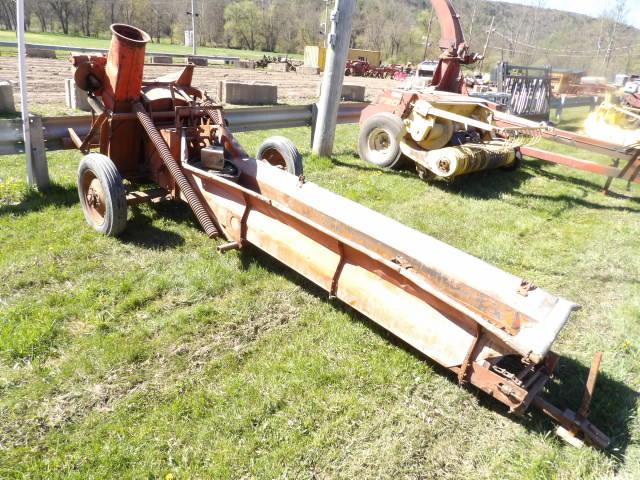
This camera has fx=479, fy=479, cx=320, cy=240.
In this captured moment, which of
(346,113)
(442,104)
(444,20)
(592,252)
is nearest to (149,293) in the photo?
(592,252)

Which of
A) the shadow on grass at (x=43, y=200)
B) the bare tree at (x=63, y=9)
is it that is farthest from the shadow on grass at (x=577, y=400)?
the bare tree at (x=63, y=9)

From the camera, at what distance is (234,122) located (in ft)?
23.1

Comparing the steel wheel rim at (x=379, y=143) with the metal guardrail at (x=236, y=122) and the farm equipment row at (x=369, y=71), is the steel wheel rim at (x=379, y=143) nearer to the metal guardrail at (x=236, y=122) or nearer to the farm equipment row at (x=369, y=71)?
the metal guardrail at (x=236, y=122)

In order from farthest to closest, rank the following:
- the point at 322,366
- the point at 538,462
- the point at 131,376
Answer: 1. the point at 322,366
2. the point at 131,376
3. the point at 538,462

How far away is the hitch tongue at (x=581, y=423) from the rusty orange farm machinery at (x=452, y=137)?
13.6 ft

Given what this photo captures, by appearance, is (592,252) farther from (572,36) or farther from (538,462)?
(572,36)

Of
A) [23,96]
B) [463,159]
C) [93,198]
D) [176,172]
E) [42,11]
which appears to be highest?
[42,11]

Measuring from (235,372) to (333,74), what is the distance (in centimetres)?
572

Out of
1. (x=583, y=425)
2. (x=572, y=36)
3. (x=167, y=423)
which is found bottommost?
(x=167, y=423)

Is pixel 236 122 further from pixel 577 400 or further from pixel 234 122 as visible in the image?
pixel 577 400

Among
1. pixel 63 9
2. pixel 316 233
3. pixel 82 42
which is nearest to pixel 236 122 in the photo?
pixel 316 233

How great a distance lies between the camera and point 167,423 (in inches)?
104

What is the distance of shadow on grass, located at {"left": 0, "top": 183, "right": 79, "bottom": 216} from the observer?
489 centimetres

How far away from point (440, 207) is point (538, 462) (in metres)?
3.98
